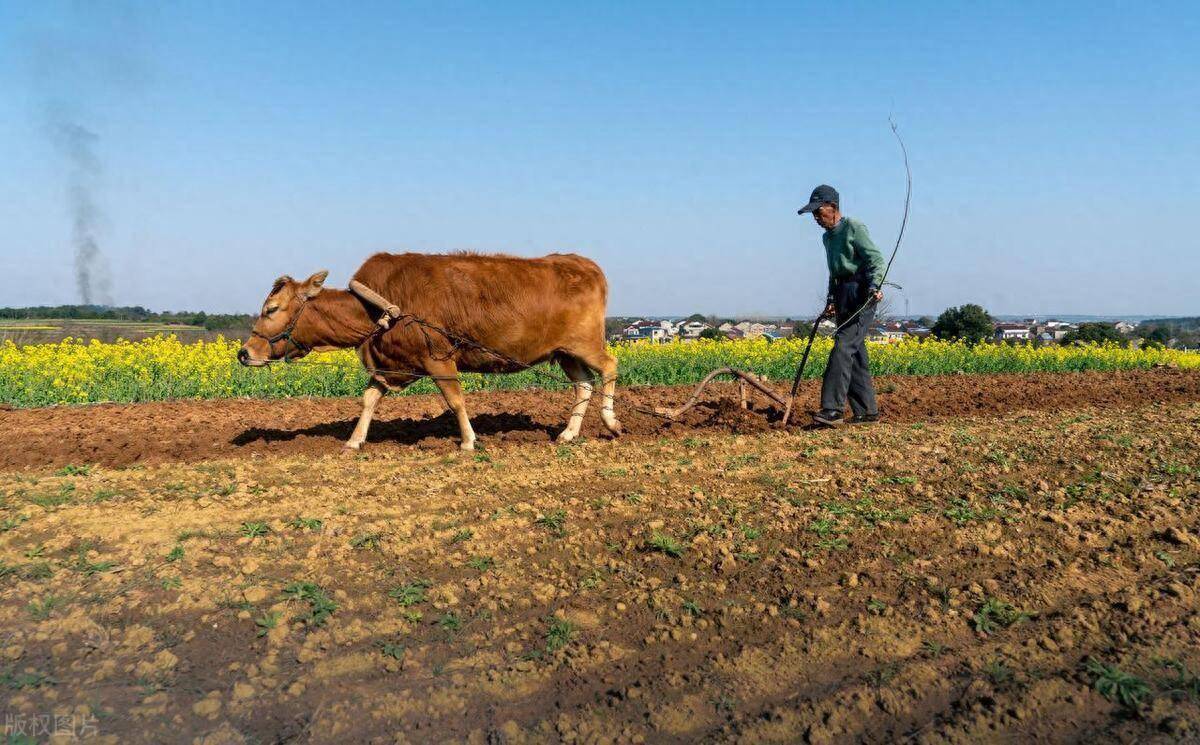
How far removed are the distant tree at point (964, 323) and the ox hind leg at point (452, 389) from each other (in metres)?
30.5

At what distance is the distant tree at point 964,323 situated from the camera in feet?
116

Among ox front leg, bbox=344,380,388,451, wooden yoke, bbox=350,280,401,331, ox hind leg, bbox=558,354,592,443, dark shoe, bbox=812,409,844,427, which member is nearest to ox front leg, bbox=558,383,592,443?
ox hind leg, bbox=558,354,592,443

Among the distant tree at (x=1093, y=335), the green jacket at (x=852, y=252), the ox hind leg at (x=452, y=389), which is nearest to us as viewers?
the ox hind leg at (x=452, y=389)

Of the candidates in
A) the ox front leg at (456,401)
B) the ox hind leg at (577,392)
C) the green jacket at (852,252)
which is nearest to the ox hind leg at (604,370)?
the ox hind leg at (577,392)

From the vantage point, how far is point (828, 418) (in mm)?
8945

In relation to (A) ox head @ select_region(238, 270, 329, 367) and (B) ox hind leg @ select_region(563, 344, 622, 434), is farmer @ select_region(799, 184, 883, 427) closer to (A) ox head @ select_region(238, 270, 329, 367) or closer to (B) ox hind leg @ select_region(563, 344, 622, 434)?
(B) ox hind leg @ select_region(563, 344, 622, 434)

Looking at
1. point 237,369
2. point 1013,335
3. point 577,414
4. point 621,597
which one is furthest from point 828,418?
point 1013,335

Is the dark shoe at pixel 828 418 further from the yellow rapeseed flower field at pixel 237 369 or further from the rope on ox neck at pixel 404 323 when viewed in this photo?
the yellow rapeseed flower field at pixel 237 369

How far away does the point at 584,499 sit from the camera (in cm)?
579

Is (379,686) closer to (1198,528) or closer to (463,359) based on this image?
(1198,528)

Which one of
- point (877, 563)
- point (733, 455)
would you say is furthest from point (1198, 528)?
point (733, 455)

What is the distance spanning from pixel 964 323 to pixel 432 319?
33.0 meters

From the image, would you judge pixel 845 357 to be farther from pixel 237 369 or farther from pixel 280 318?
pixel 237 369

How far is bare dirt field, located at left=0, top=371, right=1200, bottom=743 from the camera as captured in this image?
3.12 m
